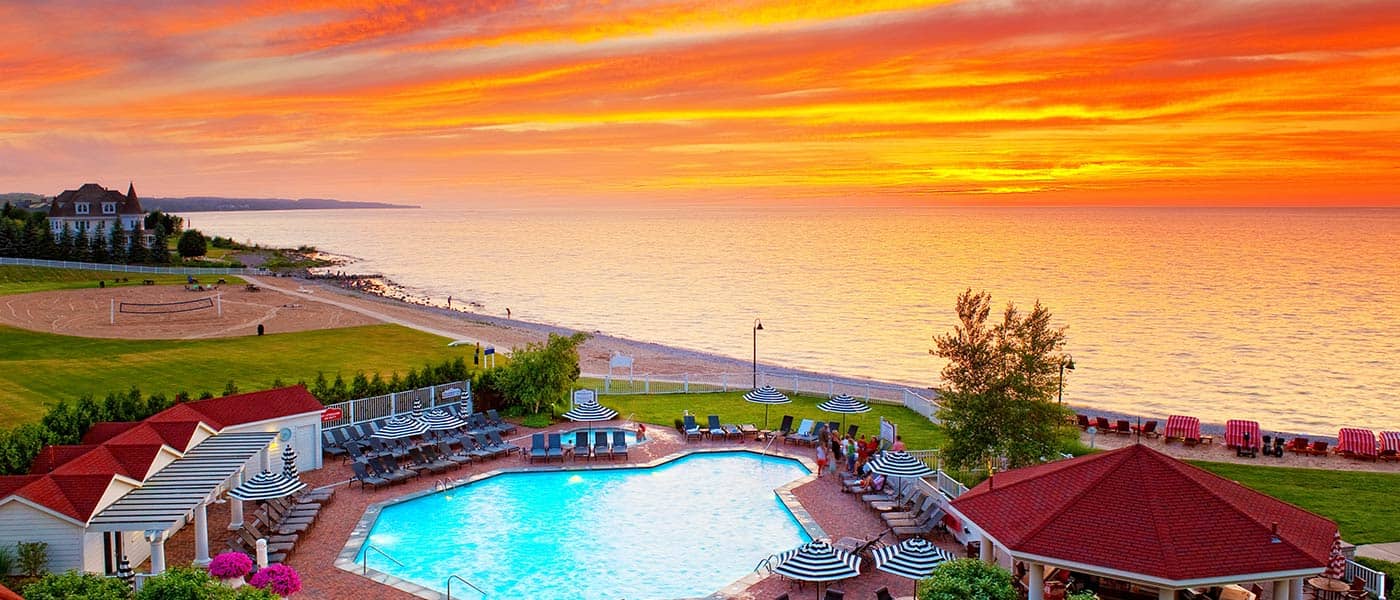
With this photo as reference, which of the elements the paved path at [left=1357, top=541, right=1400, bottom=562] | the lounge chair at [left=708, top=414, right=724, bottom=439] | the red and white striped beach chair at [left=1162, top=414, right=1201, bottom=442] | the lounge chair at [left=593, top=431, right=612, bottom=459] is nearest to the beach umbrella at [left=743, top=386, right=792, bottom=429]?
the lounge chair at [left=708, top=414, right=724, bottom=439]

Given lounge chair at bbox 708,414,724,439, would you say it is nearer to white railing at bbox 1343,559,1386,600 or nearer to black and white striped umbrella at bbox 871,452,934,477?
black and white striped umbrella at bbox 871,452,934,477

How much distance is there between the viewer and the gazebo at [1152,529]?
13.0 meters

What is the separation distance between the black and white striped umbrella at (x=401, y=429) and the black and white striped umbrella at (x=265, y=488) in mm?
5268

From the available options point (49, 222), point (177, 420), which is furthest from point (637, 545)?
point (49, 222)

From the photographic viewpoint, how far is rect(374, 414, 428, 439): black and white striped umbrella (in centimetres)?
2439

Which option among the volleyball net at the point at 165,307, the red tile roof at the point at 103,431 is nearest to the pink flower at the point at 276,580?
the red tile roof at the point at 103,431

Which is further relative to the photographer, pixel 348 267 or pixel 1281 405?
pixel 348 267

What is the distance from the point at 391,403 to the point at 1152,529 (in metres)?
22.4

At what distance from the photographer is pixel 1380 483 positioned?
2411 centimetres

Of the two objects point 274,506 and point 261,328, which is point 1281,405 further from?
point 261,328

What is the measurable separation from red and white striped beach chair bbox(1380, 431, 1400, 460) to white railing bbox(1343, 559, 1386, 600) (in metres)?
14.3

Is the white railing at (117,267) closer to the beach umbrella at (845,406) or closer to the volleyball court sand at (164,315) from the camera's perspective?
the volleyball court sand at (164,315)

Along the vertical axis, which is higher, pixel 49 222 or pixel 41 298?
pixel 49 222

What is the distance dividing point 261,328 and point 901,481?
4157 cm
